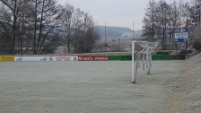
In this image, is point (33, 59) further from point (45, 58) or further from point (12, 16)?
point (12, 16)

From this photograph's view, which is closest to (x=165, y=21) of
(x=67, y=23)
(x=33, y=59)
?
(x=67, y=23)

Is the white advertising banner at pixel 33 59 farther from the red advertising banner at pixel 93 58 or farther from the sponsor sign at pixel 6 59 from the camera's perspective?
the red advertising banner at pixel 93 58

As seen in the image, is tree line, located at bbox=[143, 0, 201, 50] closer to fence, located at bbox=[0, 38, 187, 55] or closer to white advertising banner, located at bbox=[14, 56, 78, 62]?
fence, located at bbox=[0, 38, 187, 55]

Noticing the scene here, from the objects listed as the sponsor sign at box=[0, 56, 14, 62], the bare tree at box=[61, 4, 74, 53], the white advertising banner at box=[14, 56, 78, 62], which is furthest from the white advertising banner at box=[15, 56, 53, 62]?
the bare tree at box=[61, 4, 74, 53]

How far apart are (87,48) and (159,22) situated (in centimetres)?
1515

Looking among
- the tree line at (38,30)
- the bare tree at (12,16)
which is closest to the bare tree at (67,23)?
the tree line at (38,30)

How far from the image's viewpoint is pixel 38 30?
6688cm

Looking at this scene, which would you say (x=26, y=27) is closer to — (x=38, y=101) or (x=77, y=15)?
(x=77, y=15)

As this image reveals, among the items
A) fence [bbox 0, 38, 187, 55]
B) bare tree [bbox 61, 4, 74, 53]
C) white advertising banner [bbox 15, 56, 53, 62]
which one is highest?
bare tree [bbox 61, 4, 74, 53]

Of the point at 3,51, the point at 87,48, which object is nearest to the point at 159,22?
the point at 87,48

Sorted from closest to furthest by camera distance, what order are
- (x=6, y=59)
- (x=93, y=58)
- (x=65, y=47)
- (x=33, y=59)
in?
1. (x=33, y=59)
2. (x=93, y=58)
3. (x=6, y=59)
4. (x=65, y=47)

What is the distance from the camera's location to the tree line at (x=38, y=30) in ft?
206

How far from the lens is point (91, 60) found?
49281mm

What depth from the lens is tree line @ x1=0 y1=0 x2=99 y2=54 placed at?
62938mm
